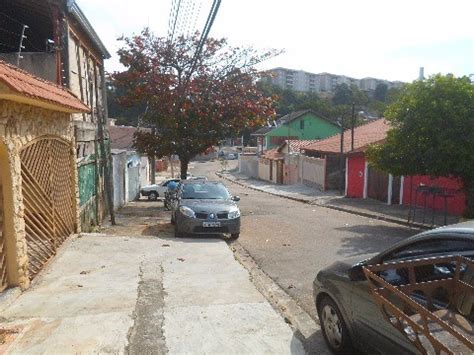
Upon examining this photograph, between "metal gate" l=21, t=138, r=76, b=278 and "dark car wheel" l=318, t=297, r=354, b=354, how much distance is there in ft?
15.4

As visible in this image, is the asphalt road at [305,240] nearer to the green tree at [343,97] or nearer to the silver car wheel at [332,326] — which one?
the silver car wheel at [332,326]

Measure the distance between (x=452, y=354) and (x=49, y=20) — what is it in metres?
12.2

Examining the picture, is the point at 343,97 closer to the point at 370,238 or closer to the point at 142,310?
the point at 370,238

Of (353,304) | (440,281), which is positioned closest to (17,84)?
(353,304)

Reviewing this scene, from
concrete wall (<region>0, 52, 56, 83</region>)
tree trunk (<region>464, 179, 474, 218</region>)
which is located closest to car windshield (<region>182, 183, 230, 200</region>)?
concrete wall (<region>0, 52, 56, 83</region>)

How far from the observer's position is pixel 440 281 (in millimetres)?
3824

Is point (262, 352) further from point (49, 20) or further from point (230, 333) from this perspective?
point (49, 20)

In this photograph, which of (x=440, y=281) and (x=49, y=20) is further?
(x=49, y=20)

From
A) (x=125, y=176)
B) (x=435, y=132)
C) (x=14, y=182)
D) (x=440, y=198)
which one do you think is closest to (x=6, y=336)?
(x=14, y=182)

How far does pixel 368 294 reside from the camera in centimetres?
415

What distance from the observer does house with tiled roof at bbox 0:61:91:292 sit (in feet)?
19.7

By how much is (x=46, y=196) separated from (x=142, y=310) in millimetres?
3542

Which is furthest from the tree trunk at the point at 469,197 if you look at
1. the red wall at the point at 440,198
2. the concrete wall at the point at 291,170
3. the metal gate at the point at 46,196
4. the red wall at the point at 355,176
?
the concrete wall at the point at 291,170

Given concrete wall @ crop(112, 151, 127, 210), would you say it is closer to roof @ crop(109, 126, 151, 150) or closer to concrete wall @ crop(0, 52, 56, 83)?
concrete wall @ crop(0, 52, 56, 83)
